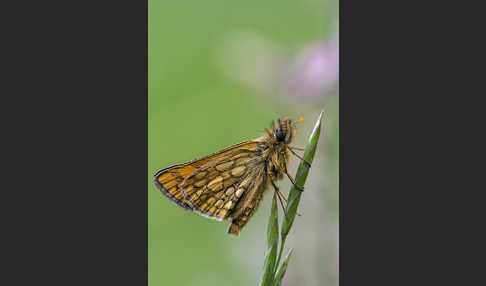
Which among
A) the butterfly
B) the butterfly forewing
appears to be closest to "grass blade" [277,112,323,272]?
the butterfly

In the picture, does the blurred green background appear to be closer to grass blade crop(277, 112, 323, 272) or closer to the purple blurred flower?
the purple blurred flower

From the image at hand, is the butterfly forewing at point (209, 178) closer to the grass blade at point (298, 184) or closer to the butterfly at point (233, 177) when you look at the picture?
the butterfly at point (233, 177)

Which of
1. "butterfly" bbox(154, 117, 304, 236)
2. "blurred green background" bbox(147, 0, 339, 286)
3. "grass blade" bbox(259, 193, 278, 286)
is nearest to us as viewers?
"grass blade" bbox(259, 193, 278, 286)

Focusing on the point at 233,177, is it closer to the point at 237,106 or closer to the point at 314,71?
the point at 237,106

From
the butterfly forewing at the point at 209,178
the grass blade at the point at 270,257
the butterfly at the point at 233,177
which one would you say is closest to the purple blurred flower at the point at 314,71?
the butterfly at the point at 233,177
